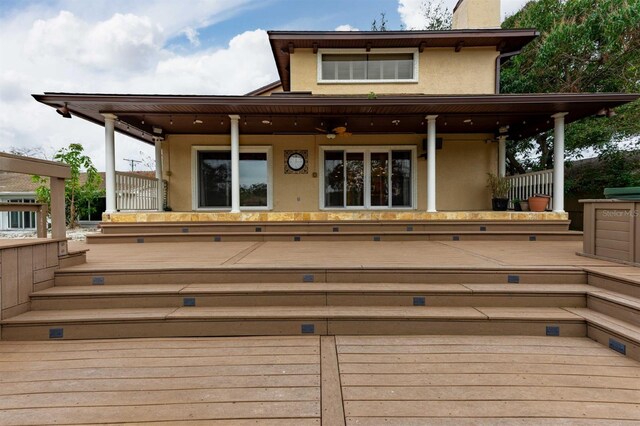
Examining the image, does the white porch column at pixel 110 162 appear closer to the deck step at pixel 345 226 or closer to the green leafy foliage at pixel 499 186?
the deck step at pixel 345 226

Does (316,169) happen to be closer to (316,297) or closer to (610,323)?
(316,297)

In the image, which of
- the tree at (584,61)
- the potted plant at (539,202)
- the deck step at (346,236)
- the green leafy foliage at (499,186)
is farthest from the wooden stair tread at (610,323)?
the tree at (584,61)

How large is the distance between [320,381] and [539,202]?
21.0ft

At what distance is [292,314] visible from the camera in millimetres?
2637

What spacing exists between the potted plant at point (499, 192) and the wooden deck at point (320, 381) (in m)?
5.24

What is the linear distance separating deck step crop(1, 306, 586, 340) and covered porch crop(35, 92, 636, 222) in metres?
3.64

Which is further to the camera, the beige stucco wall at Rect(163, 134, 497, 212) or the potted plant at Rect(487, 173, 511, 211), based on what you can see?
the beige stucco wall at Rect(163, 134, 497, 212)

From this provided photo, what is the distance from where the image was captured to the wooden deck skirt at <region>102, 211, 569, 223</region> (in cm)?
598

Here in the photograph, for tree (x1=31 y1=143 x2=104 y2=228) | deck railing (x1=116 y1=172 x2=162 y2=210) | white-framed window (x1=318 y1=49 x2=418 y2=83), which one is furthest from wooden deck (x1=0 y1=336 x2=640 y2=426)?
tree (x1=31 y1=143 x2=104 y2=228)

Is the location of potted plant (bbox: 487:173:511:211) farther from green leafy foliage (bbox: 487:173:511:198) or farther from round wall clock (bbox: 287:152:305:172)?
round wall clock (bbox: 287:152:305:172)

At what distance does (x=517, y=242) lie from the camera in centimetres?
543

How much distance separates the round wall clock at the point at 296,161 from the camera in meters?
7.88

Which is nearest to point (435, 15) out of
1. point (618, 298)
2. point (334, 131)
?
point (334, 131)

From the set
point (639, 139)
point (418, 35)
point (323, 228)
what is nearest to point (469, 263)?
point (323, 228)
